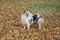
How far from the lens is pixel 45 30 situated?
10812 mm

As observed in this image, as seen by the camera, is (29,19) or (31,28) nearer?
(29,19)

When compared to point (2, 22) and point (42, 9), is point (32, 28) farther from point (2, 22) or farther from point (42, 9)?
point (42, 9)

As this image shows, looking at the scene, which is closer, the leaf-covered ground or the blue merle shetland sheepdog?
the leaf-covered ground

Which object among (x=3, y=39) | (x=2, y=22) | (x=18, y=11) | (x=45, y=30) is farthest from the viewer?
(x=18, y=11)

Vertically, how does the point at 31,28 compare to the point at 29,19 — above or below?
below

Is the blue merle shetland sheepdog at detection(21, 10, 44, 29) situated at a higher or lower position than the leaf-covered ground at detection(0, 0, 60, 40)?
higher

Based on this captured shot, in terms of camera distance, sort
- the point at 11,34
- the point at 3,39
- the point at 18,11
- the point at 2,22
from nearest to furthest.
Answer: the point at 3,39 < the point at 11,34 < the point at 2,22 < the point at 18,11

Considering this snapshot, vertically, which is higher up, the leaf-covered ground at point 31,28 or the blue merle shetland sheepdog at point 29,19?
the blue merle shetland sheepdog at point 29,19

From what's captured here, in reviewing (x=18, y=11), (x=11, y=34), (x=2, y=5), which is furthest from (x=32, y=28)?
(x=2, y=5)

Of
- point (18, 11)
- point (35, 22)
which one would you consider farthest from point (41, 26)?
point (18, 11)

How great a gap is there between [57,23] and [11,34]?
126 inches

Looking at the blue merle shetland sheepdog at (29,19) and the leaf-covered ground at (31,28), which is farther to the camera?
the blue merle shetland sheepdog at (29,19)

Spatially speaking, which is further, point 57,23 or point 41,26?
point 57,23

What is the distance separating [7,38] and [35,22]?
200cm
